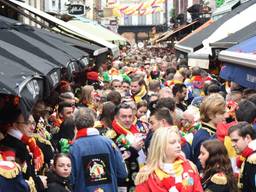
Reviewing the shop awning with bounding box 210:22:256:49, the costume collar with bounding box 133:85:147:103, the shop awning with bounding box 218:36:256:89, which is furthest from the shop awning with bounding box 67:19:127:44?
the shop awning with bounding box 218:36:256:89

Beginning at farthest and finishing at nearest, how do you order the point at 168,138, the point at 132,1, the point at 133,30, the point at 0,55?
the point at 132,1
the point at 133,30
the point at 0,55
the point at 168,138

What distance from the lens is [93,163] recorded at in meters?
7.01

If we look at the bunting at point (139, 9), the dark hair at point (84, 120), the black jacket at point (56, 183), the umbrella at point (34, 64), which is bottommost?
the bunting at point (139, 9)

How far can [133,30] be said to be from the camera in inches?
5212

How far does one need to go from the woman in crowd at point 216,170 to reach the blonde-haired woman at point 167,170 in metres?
0.26

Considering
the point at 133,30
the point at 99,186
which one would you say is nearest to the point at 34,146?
the point at 99,186

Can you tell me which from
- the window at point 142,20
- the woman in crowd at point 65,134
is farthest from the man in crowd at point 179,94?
the window at point 142,20

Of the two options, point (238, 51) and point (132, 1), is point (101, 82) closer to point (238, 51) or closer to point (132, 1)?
point (238, 51)

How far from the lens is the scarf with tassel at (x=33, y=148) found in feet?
18.7

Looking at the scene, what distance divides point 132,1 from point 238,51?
472 ft

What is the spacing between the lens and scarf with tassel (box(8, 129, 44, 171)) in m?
5.70

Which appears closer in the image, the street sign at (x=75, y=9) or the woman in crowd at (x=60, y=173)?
the woman in crowd at (x=60, y=173)

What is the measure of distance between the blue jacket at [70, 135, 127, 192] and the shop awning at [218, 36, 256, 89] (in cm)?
220

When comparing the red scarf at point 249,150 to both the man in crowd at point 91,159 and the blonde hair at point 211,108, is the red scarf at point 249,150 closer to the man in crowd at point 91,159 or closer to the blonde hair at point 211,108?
the blonde hair at point 211,108
